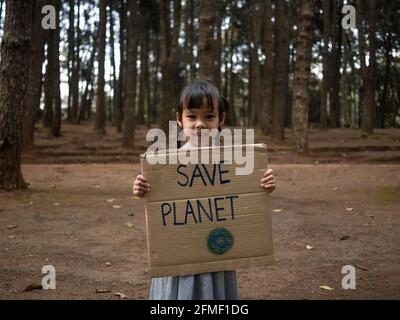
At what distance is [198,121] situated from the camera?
2.54 metres

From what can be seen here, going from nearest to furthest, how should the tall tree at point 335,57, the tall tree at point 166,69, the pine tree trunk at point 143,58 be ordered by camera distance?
1. the tall tree at point 166,69
2. the tall tree at point 335,57
3. the pine tree trunk at point 143,58

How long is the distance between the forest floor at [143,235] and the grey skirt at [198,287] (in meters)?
1.36

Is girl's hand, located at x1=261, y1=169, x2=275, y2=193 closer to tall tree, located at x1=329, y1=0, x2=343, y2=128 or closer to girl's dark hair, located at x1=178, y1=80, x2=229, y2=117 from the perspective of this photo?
girl's dark hair, located at x1=178, y1=80, x2=229, y2=117

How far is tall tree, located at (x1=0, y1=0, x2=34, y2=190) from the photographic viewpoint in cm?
725

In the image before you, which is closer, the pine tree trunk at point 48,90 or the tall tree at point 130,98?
the tall tree at point 130,98

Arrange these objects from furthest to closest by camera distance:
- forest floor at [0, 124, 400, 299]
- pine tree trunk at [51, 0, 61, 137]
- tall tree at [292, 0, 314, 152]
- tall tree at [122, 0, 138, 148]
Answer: pine tree trunk at [51, 0, 61, 137] < tall tree at [122, 0, 138, 148] < tall tree at [292, 0, 314, 152] < forest floor at [0, 124, 400, 299]

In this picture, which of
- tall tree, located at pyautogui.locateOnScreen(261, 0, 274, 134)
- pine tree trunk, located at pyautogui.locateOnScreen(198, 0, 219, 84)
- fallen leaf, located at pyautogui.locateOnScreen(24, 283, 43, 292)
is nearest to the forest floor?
fallen leaf, located at pyautogui.locateOnScreen(24, 283, 43, 292)

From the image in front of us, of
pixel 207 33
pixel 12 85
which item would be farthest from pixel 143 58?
pixel 12 85

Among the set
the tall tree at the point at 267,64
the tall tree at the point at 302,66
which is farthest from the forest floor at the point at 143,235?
the tall tree at the point at 267,64

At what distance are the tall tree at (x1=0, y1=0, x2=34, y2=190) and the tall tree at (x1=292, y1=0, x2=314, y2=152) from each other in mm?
6523

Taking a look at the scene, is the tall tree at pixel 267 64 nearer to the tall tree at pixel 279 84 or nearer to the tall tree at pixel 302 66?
the tall tree at pixel 279 84

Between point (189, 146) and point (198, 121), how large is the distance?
0.14 metres

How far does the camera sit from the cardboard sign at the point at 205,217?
7.88 feet
